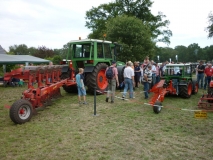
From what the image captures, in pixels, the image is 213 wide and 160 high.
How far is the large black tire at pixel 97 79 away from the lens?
30.0 feet

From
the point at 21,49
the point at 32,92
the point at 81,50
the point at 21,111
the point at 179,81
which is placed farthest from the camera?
the point at 21,49

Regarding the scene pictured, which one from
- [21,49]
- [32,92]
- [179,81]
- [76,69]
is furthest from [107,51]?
[21,49]

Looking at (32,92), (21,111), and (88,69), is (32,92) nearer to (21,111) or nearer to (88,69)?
(21,111)

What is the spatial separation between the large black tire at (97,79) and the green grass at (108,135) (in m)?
2.12

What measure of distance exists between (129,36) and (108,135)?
16794mm

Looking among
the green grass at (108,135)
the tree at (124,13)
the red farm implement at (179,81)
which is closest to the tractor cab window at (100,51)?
the red farm implement at (179,81)

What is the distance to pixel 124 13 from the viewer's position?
104ft

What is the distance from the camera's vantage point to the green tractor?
923cm

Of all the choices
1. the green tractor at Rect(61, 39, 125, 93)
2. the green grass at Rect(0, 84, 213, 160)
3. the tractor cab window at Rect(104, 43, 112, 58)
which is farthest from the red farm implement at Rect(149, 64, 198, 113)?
the tractor cab window at Rect(104, 43, 112, 58)

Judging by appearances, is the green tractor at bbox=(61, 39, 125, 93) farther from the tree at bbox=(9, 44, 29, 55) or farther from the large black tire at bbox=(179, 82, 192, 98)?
the tree at bbox=(9, 44, 29, 55)

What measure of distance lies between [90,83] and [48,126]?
3.94 m

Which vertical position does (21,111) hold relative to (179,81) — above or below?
below

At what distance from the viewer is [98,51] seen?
9.88 m

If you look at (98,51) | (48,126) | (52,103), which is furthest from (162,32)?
(48,126)
